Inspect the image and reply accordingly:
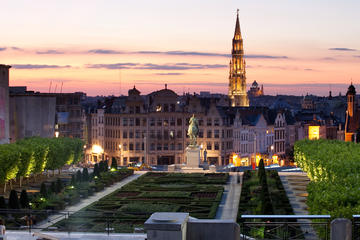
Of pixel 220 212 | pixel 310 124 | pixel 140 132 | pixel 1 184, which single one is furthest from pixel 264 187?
pixel 310 124

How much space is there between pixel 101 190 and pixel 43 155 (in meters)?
10.6

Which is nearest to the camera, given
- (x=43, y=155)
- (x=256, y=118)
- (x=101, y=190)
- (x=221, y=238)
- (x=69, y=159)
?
(x=221, y=238)

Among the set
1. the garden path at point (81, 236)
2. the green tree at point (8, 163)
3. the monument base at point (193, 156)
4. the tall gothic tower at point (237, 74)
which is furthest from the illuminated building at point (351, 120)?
the garden path at point (81, 236)

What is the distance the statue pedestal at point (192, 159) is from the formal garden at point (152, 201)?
503 cm

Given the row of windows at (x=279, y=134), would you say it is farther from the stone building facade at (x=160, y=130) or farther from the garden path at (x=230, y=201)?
the garden path at (x=230, y=201)

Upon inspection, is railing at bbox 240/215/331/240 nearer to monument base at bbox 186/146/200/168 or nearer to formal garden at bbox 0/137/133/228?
formal garden at bbox 0/137/133/228

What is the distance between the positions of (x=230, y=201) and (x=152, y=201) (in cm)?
640

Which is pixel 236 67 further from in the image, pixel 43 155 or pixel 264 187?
pixel 264 187

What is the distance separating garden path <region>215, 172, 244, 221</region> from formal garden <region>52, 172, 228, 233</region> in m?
0.52

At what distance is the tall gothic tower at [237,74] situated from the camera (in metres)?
181

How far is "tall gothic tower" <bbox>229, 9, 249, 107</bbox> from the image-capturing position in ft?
595

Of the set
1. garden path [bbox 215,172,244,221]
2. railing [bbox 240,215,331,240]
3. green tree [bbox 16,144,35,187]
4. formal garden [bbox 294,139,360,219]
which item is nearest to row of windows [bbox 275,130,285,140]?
garden path [bbox 215,172,244,221]

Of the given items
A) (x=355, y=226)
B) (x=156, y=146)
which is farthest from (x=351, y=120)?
(x=355, y=226)

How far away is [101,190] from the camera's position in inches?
2576
